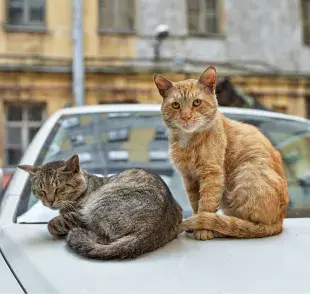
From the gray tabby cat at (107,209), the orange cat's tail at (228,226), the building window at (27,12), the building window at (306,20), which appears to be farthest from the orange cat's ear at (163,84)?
the building window at (306,20)

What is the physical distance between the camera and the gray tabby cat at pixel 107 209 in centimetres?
143

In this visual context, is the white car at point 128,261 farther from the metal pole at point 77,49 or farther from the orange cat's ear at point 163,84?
the metal pole at point 77,49

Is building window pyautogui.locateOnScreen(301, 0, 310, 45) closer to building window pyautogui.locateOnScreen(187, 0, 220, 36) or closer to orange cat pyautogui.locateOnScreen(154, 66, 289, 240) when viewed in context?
building window pyautogui.locateOnScreen(187, 0, 220, 36)

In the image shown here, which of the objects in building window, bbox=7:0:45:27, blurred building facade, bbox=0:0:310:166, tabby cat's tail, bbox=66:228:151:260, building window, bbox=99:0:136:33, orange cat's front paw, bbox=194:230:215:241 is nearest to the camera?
tabby cat's tail, bbox=66:228:151:260

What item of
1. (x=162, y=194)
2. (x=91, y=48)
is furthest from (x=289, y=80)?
(x=162, y=194)

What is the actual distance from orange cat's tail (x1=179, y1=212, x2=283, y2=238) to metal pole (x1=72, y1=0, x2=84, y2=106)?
10.1 metres

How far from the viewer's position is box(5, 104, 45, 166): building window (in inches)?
453

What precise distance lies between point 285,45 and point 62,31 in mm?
5884

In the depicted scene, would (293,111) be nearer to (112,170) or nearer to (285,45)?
(285,45)

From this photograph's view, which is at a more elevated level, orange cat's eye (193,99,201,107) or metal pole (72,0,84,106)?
metal pole (72,0,84,106)

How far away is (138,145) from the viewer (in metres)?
2.63

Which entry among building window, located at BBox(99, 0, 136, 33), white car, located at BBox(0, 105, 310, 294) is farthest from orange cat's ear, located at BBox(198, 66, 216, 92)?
building window, located at BBox(99, 0, 136, 33)

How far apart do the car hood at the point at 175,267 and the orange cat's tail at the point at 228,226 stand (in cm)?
4

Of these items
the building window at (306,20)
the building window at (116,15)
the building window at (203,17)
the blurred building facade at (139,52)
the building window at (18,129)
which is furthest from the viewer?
the building window at (306,20)
